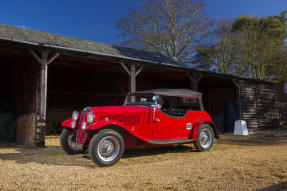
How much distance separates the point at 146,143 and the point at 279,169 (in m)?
2.48

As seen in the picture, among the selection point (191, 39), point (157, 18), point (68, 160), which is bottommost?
point (68, 160)

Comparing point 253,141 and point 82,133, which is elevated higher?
point 82,133

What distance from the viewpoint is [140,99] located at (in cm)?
626

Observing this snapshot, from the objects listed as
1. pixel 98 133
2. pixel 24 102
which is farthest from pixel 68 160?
pixel 24 102

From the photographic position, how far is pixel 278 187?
2.96 meters

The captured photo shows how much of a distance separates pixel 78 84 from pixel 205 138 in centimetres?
835

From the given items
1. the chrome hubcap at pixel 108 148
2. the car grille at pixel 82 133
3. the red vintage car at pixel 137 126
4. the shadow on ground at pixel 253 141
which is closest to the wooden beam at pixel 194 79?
the shadow on ground at pixel 253 141

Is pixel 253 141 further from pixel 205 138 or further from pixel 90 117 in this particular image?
pixel 90 117

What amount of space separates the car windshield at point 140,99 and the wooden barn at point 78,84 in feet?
9.13

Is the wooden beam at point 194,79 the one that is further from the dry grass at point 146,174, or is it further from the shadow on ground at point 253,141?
the dry grass at point 146,174

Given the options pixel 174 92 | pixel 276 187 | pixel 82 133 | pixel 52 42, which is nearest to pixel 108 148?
pixel 82 133

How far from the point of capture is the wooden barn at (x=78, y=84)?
26.1ft

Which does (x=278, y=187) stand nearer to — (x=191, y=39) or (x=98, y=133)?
(x=98, y=133)

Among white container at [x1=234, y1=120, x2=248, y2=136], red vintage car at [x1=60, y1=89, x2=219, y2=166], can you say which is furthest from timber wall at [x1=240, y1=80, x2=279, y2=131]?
red vintage car at [x1=60, y1=89, x2=219, y2=166]
